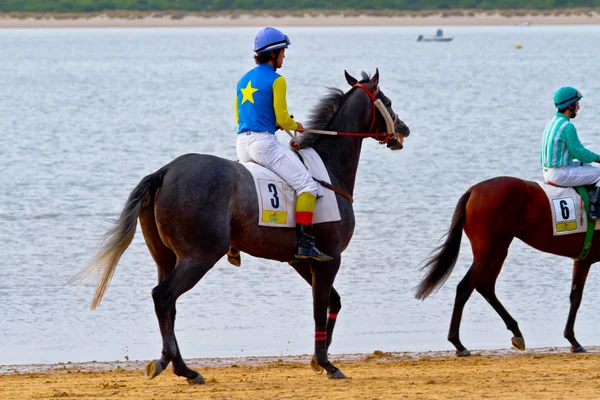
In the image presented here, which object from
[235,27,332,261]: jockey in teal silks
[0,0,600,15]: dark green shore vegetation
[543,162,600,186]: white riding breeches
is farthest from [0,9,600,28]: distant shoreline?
[235,27,332,261]: jockey in teal silks

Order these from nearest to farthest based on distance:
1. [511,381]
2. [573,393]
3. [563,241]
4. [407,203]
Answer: [573,393] < [511,381] < [563,241] < [407,203]

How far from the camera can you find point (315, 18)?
11844 centimetres

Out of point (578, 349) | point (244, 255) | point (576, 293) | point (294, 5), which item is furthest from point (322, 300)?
point (294, 5)

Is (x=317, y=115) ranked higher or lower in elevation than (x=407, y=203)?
higher

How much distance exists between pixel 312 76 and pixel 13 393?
56.1m

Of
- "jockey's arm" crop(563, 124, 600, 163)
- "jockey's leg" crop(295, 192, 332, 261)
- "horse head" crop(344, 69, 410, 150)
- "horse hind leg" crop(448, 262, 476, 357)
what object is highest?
"horse head" crop(344, 69, 410, 150)

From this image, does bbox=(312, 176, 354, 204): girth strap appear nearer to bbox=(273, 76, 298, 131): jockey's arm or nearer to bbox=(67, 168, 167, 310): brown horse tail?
bbox=(273, 76, 298, 131): jockey's arm

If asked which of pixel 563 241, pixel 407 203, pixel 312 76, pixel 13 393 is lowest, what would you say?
pixel 312 76

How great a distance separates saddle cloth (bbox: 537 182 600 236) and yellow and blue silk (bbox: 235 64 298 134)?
2708 millimetres

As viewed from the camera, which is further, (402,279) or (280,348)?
(402,279)

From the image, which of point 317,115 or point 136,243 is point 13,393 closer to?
point 317,115

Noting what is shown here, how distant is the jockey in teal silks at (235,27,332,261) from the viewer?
802 cm

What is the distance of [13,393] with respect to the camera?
24.7 ft

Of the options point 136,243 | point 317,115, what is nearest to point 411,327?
point 317,115
